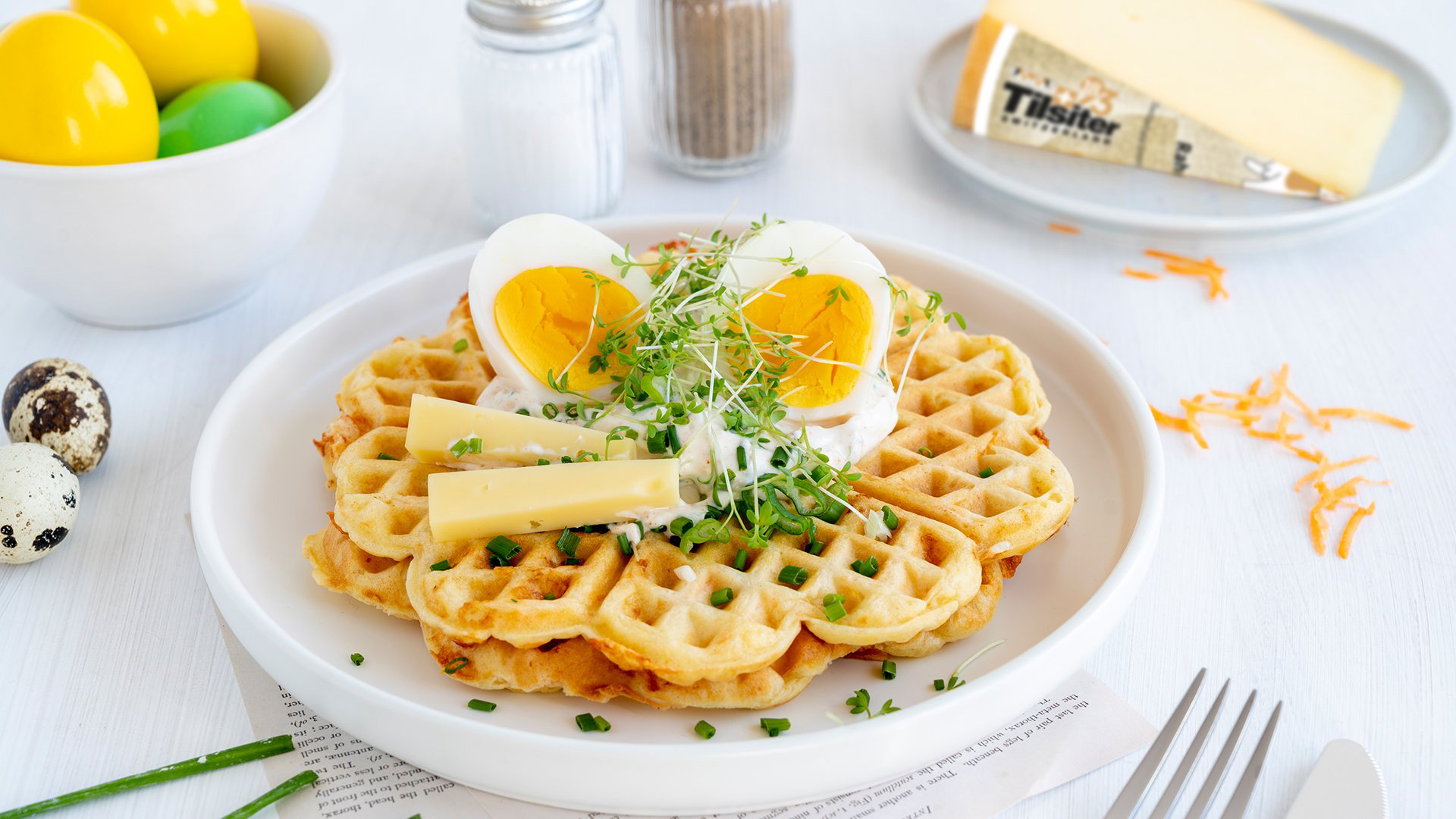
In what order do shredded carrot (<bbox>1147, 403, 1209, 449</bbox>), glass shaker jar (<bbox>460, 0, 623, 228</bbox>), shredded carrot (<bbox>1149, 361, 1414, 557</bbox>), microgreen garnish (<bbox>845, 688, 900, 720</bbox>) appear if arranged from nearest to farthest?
microgreen garnish (<bbox>845, 688, 900, 720</bbox>), shredded carrot (<bbox>1149, 361, 1414, 557</bbox>), shredded carrot (<bbox>1147, 403, 1209, 449</bbox>), glass shaker jar (<bbox>460, 0, 623, 228</bbox>)

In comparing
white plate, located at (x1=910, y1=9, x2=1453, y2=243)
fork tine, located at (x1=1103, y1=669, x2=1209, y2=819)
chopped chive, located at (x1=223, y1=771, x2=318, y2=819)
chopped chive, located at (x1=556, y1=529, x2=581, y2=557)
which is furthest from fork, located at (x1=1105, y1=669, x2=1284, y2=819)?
white plate, located at (x1=910, y1=9, x2=1453, y2=243)

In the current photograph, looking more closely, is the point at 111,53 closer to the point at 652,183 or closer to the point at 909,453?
the point at 652,183

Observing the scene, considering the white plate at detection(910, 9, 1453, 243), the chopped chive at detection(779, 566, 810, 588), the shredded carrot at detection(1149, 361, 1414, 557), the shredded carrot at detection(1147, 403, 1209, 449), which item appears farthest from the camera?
the white plate at detection(910, 9, 1453, 243)

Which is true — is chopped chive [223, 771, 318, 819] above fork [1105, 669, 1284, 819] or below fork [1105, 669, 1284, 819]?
below

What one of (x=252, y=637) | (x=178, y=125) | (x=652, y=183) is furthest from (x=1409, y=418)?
(x=178, y=125)

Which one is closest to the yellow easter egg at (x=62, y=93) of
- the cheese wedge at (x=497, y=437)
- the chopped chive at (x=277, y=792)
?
the cheese wedge at (x=497, y=437)

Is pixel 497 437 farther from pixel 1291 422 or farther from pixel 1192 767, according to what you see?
pixel 1291 422

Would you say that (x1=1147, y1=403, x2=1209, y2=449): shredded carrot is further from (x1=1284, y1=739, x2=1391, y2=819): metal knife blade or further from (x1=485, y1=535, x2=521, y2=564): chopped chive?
(x1=485, y1=535, x2=521, y2=564): chopped chive
